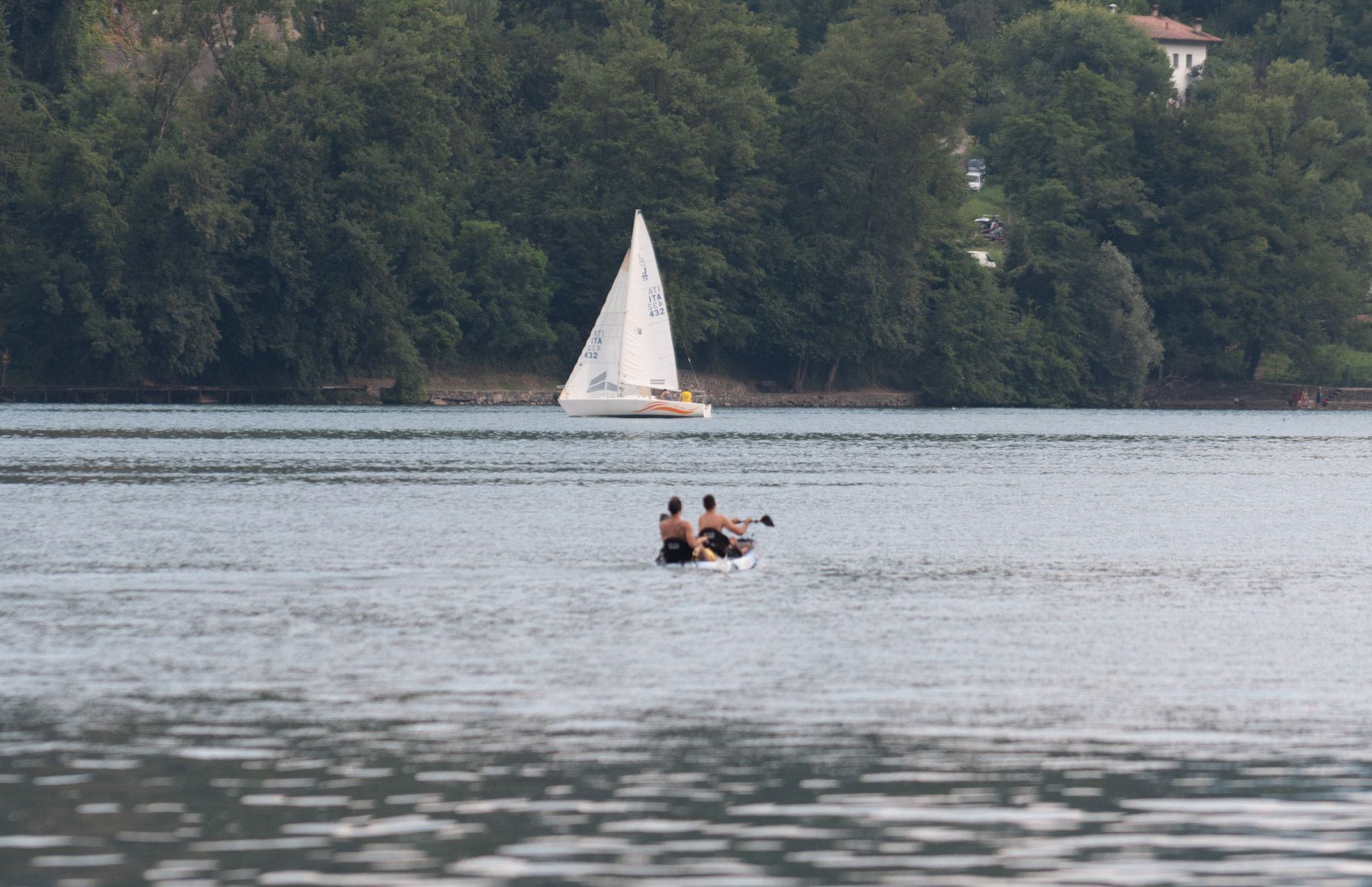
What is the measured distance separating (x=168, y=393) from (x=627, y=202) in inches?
1372

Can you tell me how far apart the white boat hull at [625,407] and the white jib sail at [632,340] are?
1.17ft

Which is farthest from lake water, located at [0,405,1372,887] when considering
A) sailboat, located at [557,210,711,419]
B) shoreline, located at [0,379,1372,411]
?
shoreline, located at [0,379,1372,411]

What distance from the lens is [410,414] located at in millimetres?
133250

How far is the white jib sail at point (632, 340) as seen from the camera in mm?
126875

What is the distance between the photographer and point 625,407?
13050 cm

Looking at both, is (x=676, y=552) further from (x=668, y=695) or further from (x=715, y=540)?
(x=668, y=695)

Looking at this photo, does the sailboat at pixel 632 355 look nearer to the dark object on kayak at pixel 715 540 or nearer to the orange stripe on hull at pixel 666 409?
the orange stripe on hull at pixel 666 409

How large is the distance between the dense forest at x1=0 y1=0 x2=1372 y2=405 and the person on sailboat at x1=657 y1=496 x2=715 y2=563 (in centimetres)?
9366

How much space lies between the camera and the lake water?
1931 cm

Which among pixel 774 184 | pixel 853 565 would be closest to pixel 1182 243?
pixel 774 184

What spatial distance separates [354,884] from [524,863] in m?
1.55

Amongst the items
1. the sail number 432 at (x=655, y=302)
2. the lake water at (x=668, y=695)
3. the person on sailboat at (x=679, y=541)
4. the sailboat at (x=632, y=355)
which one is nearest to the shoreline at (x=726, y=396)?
the sailboat at (x=632, y=355)

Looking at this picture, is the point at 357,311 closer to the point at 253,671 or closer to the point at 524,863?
the point at 253,671

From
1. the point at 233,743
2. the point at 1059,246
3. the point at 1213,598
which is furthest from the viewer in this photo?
the point at 1059,246
